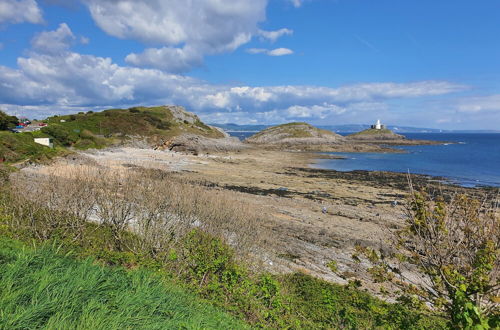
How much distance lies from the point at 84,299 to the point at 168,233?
21.5 ft

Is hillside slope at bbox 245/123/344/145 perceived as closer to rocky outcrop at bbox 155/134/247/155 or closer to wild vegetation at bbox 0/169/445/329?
rocky outcrop at bbox 155/134/247/155

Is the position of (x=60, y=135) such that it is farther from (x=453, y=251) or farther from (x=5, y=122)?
(x=453, y=251)

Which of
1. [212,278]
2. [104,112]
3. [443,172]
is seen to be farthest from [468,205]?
[104,112]

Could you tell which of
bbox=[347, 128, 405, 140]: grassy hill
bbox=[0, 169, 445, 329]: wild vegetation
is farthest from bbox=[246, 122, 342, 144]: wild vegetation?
bbox=[0, 169, 445, 329]: wild vegetation

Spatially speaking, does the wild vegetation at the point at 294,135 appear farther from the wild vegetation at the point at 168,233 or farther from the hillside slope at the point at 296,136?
the wild vegetation at the point at 168,233

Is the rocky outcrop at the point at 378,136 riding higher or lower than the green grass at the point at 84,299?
higher

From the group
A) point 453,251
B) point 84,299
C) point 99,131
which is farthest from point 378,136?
point 84,299

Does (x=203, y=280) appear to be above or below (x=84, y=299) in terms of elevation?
below

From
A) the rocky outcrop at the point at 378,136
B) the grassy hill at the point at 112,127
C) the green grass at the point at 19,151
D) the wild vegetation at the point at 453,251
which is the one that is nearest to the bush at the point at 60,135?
the grassy hill at the point at 112,127

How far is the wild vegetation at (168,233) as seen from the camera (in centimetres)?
982

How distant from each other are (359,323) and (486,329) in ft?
19.3

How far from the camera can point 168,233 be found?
468 inches

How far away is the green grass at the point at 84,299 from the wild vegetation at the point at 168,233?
105 inches

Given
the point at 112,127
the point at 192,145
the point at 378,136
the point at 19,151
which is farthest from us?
the point at 378,136
